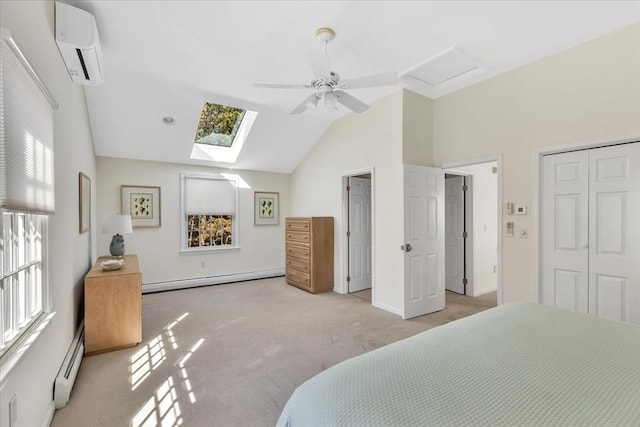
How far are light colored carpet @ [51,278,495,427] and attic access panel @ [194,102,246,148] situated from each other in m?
2.80

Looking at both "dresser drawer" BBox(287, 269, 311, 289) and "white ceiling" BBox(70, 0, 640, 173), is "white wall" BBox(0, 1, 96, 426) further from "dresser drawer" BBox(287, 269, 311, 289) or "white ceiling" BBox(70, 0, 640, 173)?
"dresser drawer" BBox(287, 269, 311, 289)

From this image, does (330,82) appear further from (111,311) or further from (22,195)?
(111,311)

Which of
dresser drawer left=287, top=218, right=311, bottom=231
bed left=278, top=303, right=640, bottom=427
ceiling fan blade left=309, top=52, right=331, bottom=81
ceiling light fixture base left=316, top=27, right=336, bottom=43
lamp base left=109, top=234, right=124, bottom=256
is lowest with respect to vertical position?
bed left=278, top=303, right=640, bottom=427

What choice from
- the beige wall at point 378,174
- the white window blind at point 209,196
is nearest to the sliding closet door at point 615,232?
the beige wall at point 378,174

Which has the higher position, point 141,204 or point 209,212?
point 141,204

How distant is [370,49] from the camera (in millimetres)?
2844

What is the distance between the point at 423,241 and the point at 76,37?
13.3 ft

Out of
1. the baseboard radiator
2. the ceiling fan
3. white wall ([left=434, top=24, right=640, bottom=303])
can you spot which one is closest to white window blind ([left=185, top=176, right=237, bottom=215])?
the baseboard radiator

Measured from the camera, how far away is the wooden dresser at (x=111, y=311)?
9.10 ft

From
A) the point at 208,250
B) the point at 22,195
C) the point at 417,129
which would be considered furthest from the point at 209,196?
the point at 22,195

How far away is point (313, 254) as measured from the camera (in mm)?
4953

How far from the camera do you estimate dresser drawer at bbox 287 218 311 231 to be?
5.03 meters

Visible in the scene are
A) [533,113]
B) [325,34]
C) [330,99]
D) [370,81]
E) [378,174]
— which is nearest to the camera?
[370,81]

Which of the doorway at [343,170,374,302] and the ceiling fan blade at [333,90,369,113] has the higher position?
the ceiling fan blade at [333,90,369,113]
